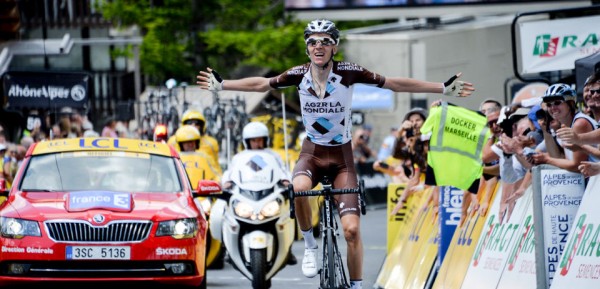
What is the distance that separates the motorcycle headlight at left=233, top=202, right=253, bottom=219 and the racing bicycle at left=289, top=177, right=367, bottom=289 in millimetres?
4502

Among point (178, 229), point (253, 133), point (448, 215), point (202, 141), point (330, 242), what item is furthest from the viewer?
point (202, 141)

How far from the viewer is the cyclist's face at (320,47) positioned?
12.3 meters

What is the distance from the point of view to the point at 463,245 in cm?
1512

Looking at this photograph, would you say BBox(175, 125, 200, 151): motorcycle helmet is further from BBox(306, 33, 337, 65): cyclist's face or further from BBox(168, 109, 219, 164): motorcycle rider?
BBox(306, 33, 337, 65): cyclist's face

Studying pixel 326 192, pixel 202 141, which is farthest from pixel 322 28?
pixel 202 141

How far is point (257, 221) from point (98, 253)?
2.86m

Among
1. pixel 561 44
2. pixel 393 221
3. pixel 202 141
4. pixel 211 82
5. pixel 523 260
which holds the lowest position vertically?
pixel 393 221

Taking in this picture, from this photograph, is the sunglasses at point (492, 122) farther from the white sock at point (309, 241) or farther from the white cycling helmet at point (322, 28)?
the white cycling helmet at point (322, 28)

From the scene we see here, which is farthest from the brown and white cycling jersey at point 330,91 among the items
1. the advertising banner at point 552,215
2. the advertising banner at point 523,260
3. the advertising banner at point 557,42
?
the advertising banner at point 557,42

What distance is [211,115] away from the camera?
32.4 m

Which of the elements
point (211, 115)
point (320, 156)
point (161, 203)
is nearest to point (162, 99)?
point (211, 115)

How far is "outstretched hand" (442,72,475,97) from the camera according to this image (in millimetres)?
12490

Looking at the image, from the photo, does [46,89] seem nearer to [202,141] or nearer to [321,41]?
[202,141]

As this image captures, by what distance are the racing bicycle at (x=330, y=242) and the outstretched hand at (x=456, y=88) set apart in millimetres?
1057
